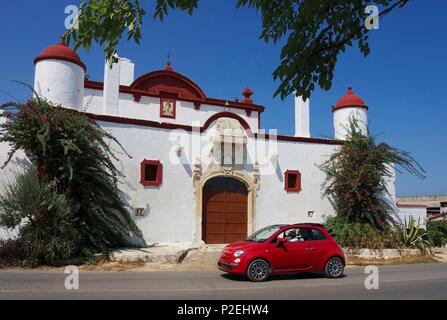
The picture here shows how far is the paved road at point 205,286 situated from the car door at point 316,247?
18.1 inches

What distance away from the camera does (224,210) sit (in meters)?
18.2

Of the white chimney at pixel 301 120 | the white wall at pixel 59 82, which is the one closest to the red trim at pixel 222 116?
the white chimney at pixel 301 120

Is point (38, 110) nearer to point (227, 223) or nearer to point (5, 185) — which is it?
point (5, 185)

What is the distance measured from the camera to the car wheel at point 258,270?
10.8m

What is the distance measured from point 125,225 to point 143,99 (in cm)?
833

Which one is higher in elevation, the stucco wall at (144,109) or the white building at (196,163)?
the stucco wall at (144,109)

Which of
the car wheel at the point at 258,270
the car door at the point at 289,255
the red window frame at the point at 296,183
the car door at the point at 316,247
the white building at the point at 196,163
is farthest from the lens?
the red window frame at the point at 296,183

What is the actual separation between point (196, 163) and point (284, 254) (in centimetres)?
729

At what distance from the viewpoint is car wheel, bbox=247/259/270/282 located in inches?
424

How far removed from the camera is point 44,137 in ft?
43.2

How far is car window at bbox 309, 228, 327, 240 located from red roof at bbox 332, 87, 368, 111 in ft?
38.9

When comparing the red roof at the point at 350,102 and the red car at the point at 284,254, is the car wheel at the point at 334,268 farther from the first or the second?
the red roof at the point at 350,102
